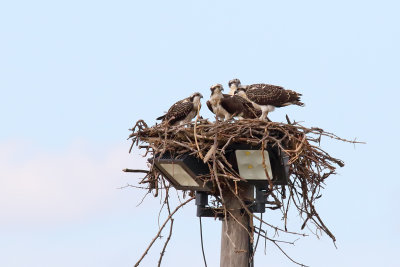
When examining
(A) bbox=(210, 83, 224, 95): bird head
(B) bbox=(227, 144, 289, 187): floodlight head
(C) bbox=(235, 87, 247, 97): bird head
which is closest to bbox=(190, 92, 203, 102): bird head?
(A) bbox=(210, 83, 224, 95): bird head

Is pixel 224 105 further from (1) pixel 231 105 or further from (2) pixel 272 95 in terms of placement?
(2) pixel 272 95

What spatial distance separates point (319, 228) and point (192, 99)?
7.76 feet

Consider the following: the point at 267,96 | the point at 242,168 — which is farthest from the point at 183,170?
the point at 267,96

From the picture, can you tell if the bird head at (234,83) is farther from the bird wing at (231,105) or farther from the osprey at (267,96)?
the bird wing at (231,105)

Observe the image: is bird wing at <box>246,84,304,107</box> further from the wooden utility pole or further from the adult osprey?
the wooden utility pole

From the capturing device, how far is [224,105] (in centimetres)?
823

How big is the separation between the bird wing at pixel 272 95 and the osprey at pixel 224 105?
0.33 m

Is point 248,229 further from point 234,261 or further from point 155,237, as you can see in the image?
point 155,237

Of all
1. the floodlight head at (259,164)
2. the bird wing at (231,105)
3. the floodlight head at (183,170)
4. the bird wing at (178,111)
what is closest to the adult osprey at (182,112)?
the bird wing at (178,111)

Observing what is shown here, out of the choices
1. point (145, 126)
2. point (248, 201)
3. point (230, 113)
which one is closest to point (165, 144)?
point (145, 126)

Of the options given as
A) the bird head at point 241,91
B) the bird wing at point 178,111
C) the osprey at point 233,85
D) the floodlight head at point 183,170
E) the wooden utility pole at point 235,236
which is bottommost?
the wooden utility pole at point 235,236

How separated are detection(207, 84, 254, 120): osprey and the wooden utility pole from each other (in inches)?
65.7

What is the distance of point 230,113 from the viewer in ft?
27.0

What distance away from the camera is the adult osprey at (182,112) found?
8.17m
